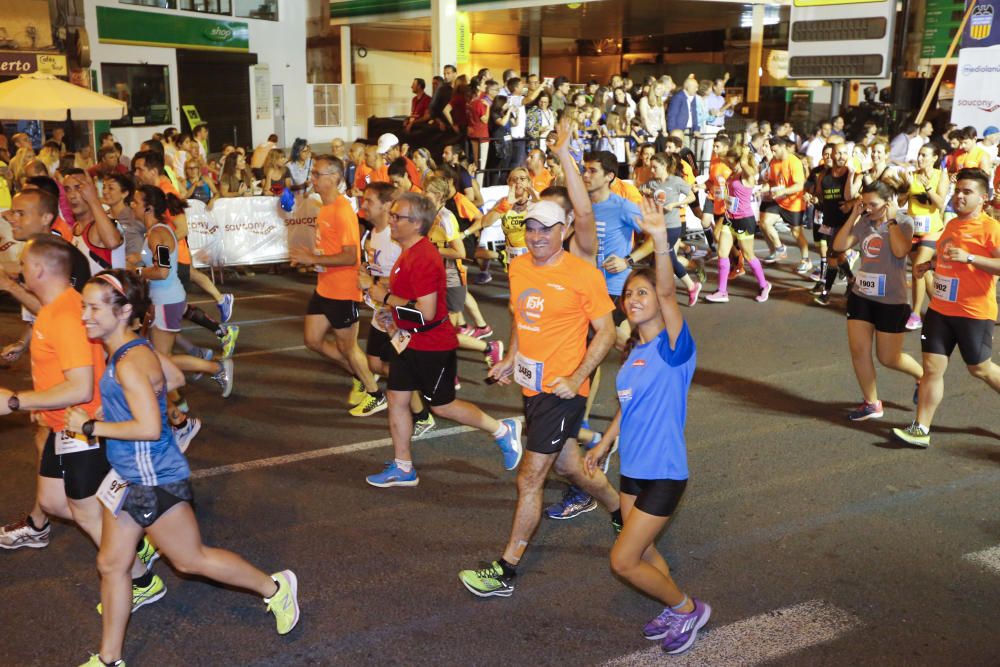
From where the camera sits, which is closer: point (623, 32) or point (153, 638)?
point (153, 638)

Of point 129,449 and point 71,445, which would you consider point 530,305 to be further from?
point 71,445

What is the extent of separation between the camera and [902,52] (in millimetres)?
17844

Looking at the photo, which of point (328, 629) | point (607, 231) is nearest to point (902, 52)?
point (607, 231)

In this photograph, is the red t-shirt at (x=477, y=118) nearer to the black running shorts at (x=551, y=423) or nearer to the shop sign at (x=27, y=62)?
the shop sign at (x=27, y=62)

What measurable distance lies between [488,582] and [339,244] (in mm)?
3274

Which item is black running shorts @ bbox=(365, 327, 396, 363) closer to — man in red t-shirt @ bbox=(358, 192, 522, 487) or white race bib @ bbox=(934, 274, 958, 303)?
man in red t-shirt @ bbox=(358, 192, 522, 487)

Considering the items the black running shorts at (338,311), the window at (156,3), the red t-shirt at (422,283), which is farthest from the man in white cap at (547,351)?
the window at (156,3)

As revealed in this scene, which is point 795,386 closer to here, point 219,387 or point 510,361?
point 510,361

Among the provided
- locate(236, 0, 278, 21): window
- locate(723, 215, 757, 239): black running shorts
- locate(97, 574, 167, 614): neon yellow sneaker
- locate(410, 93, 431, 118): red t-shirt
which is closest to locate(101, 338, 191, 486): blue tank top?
locate(97, 574, 167, 614): neon yellow sneaker

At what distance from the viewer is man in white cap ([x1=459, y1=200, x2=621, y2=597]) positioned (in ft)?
15.5

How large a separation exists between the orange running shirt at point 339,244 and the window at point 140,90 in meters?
21.1

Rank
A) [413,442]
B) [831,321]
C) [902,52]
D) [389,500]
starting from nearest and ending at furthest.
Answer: [389,500] → [413,442] → [831,321] → [902,52]

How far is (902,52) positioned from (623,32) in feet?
61.3

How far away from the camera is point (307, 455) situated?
22.1ft
